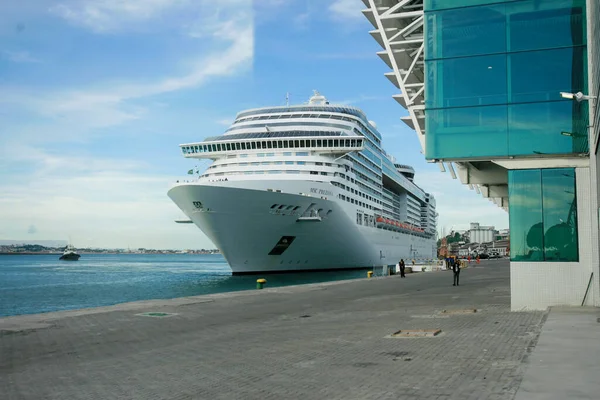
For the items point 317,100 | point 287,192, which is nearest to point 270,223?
point 287,192

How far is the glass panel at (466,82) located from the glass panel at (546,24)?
79 cm

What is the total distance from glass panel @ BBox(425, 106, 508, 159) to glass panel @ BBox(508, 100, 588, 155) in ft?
0.98

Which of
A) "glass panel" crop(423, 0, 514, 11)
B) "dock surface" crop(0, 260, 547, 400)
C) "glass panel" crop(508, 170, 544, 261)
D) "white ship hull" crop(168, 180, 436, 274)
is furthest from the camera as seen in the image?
"white ship hull" crop(168, 180, 436, 274)

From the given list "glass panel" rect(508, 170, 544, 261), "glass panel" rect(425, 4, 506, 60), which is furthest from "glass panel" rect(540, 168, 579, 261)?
"glass panel" rect(425, 4, 506, 60)

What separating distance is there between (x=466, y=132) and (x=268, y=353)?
972 centimetres

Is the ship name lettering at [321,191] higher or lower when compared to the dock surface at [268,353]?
higher

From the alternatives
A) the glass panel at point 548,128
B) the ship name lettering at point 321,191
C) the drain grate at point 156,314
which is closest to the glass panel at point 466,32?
the glass panel at point 548,128

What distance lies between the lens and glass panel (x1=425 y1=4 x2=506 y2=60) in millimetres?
17547

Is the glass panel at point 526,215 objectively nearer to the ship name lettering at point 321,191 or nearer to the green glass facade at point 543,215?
the green glass facade at point 543,215

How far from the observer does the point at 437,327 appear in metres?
13.6

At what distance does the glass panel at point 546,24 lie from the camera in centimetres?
1681

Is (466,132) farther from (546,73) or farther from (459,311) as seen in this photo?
(459,311)

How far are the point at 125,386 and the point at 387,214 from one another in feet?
245

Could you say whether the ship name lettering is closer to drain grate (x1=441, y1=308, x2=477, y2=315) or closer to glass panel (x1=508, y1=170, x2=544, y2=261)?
drain grate (x1=441, y1=308, x2=477, y2=315)
